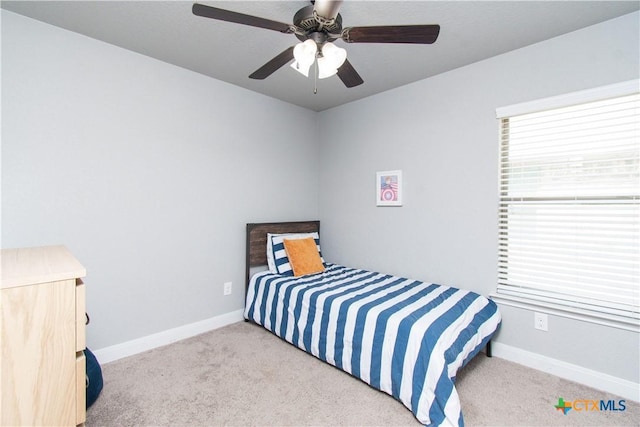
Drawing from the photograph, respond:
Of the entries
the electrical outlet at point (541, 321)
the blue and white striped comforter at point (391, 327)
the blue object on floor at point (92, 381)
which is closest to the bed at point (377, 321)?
the blue and white striped comforter at point (391, 327)

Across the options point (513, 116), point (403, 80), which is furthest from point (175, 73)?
point (513, 116)

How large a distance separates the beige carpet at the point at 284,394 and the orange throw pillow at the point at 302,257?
0.80 m


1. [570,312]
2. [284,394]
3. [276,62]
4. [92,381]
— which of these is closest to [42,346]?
[92,381]

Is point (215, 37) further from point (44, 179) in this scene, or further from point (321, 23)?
point (44, 179)

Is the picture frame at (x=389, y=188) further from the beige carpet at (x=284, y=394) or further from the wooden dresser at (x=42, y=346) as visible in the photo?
the wooden dresser at (x=42, y=346)

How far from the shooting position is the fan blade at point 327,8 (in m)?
1.27

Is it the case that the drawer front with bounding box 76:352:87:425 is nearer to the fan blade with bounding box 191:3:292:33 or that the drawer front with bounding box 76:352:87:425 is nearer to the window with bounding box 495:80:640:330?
the fan blade with bounding box 191:3:292:33

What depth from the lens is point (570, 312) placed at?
2.12m

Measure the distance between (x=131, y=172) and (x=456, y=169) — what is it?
107 inches

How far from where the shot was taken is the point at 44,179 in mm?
2053

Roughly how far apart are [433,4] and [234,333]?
2.97 metres

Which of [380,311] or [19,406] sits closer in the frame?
[19,406]

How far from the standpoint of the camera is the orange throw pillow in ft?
9.93

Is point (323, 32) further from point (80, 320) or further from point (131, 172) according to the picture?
point (131, 172)
